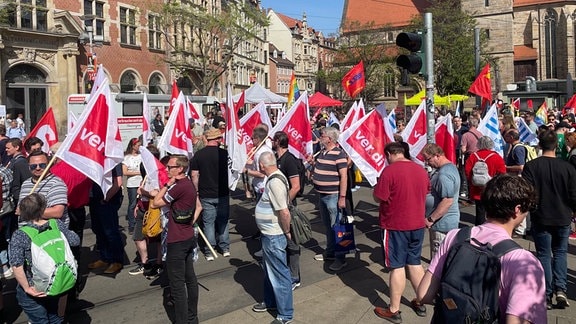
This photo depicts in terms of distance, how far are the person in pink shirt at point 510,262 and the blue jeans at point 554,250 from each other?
312 centimetres

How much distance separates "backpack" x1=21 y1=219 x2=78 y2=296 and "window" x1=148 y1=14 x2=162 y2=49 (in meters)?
33.2

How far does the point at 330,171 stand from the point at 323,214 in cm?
66

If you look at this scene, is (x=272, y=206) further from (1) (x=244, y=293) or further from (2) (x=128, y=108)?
(2) (x=128, y=108)

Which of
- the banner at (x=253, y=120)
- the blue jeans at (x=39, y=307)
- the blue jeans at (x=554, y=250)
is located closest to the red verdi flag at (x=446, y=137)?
the blue jeans at (x=554, y=250)

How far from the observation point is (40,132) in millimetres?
9227

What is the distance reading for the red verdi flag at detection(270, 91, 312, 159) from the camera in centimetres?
819

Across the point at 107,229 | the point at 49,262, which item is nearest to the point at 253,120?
the point at 107,229

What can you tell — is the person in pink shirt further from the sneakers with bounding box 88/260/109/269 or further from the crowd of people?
the sneakers with bounding box 88/260/109/269

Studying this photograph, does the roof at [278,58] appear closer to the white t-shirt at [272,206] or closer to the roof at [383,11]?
the roof at [383,11]

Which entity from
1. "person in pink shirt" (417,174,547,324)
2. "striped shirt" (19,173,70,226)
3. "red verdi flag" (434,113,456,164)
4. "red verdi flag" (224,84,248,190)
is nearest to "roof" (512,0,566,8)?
"red verdi flag" (434,113,456,164)

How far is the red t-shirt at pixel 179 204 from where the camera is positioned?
4.64 meters

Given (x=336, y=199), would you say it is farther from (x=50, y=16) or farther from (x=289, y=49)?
(x=289, y=49)

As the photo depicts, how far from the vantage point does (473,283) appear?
2.18 meters

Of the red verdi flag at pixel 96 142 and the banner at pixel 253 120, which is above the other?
the banner at pixel 253 120
